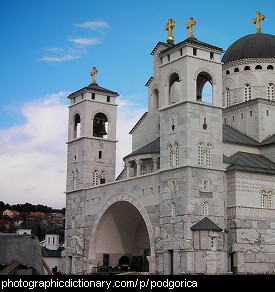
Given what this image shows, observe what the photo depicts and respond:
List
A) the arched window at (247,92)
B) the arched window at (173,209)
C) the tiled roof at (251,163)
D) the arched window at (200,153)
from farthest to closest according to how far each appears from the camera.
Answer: the arched window at (247,92)
the tiled roof at (251,163)
the arched window at (200,153)
the arched window at (173,209)

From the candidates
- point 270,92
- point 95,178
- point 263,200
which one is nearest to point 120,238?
point 95,178

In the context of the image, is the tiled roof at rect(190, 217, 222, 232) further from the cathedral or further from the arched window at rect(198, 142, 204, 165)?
the arched window at rect(198, 142, 204, 165)

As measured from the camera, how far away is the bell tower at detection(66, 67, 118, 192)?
2127 inches

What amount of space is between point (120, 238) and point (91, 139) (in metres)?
9.20

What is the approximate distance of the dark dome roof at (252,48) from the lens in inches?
2126

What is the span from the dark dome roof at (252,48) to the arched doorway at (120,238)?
17.0m

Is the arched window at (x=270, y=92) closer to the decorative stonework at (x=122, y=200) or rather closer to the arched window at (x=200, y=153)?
the arched window at (x=200, y=153)

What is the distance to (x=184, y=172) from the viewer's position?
133 feet

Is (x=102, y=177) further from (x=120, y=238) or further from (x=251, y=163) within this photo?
(x=251, y=163)

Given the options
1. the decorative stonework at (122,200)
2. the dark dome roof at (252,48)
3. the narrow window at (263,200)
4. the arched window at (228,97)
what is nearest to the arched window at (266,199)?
the narrow window at (263,200)

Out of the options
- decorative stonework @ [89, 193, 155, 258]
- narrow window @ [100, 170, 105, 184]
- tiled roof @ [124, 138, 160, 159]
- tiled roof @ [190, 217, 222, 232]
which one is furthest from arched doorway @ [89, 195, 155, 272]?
tiled roof @ [190, 217, 222, 232]

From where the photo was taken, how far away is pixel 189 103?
136 feet
